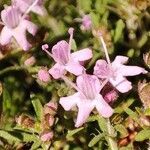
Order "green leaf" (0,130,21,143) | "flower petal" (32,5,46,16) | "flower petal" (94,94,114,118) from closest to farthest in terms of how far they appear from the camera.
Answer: "flower petal" (94,94,114,118)
"green leaf" (0,130,21,143)
"flower petal" (32,5,46,16)

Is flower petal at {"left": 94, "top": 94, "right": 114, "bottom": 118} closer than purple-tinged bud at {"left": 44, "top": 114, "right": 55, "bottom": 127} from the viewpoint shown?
Yes

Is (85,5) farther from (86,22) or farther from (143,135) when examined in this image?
(143,135)

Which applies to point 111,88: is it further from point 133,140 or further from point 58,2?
point 58,2

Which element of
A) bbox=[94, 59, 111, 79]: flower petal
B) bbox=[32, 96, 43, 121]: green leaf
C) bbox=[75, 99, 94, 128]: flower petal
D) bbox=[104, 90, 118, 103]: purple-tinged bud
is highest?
bbox=[94, 59, 111, 79]: flower petal

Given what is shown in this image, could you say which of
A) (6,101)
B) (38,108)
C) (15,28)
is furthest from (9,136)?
(15,28)

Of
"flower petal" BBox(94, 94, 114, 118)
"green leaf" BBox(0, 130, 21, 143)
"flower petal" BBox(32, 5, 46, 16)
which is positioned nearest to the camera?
"flower petal" BBox(94, 94, 114, 118)

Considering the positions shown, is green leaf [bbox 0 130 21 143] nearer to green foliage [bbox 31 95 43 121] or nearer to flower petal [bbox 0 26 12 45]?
green foliage [bbox 31 95 43 121]

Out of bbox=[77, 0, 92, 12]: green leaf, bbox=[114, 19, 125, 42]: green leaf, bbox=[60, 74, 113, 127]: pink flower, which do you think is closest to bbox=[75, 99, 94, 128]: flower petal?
bbox=[60, 74, 113, 127]: pink flower

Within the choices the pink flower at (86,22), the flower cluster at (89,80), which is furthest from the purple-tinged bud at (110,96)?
the pink flower at (86,22)
